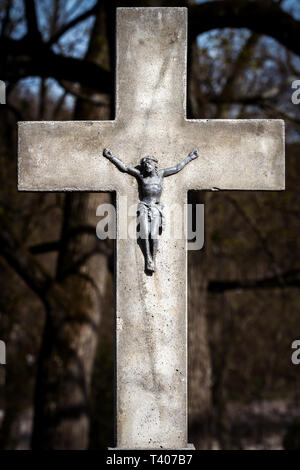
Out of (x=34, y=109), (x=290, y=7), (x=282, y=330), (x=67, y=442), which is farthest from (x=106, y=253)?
(x=282, y=330)

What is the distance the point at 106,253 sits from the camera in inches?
397

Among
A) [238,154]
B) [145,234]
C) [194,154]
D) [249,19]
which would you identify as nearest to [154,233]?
[145,234]

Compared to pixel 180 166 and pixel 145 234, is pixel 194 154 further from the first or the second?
pixel 145 234

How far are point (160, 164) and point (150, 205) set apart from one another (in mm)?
244

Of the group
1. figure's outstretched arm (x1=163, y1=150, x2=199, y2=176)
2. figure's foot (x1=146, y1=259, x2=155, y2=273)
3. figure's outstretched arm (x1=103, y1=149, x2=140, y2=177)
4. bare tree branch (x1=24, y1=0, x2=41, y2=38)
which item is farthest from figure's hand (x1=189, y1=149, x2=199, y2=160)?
bare tree branch (x1=24, y1=0, x2=41, y2=38)

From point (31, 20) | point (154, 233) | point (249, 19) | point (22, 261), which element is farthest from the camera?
point (22, 261)

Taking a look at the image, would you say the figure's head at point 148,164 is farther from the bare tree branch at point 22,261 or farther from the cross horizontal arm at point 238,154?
the bare tree branch at point 22,261

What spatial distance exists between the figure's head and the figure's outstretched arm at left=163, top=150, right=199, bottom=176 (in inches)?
3.2

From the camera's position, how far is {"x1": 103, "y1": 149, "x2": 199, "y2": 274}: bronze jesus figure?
411 centimetres

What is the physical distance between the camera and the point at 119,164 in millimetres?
4211

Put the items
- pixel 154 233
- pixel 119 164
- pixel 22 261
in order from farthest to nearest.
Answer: pixel 22 261
pixel 119 164
pixel 154 233

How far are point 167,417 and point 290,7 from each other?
9.38 meters

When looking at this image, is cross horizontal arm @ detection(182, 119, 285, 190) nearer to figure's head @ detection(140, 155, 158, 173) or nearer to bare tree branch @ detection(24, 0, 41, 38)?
figure's head @ detection(140, 155, 158, 173)
